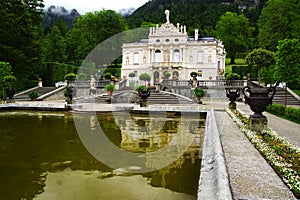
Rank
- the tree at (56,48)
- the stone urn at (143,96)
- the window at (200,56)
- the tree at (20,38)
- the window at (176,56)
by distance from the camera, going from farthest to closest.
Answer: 1. the tree at (56,48)
2. the window at (176,56)
3. the window at (200,56)
4. the tree at (20,38)
5. the stone urn at (143,96)

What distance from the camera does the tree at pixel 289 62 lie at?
43.7ft

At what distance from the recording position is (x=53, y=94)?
26938 millimetres

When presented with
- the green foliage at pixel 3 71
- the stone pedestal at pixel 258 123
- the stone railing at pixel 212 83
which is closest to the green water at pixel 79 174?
the stone pedestal at pixel 258 123

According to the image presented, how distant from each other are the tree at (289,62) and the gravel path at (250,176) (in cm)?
945

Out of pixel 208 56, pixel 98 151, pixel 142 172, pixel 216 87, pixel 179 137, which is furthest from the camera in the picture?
pixel 208 56

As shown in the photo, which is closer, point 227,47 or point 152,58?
point 152,58

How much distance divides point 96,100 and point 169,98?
19.9ft

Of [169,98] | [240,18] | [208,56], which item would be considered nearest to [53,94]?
[169,98]

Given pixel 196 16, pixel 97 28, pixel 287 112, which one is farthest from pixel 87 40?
pixel 287 112

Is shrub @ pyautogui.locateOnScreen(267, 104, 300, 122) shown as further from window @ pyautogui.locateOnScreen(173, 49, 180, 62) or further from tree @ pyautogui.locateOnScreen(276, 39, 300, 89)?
window @ pyautogui.locateOnScreen(173, 49, 180, 62)

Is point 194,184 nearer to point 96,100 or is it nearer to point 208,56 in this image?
point 96,100

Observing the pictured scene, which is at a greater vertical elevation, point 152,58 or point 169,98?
point 152,58

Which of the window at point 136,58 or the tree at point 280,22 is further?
the window at point 136,58

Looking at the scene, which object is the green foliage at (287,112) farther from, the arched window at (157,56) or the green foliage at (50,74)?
the green foliage at (50,74)
